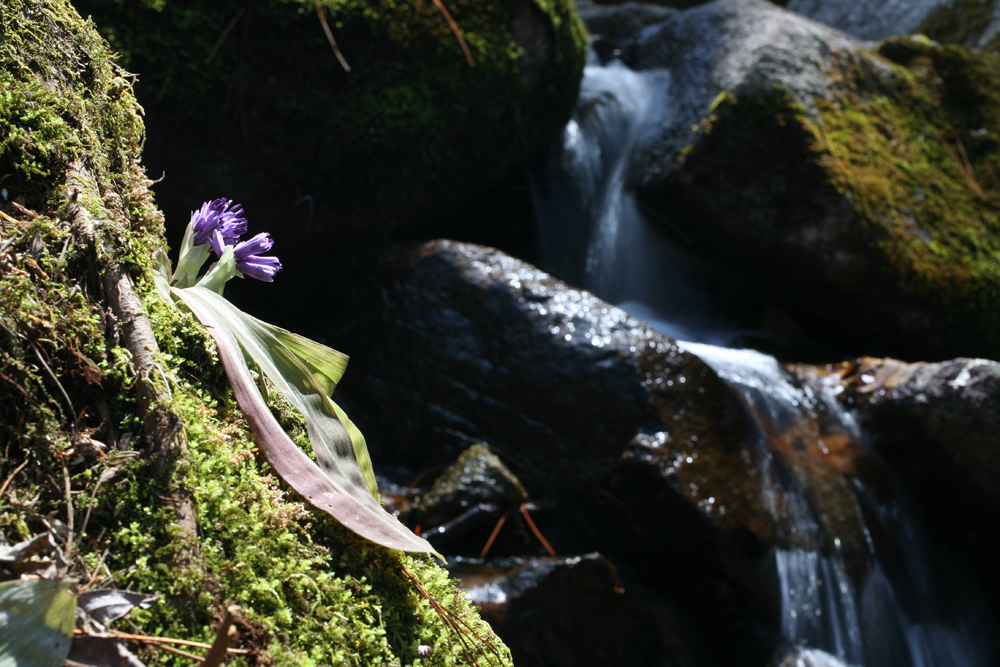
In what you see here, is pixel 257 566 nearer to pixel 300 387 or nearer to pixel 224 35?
pixel 300 387

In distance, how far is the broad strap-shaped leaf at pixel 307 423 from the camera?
3.47ft

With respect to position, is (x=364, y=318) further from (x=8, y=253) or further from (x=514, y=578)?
(x=8, y=253)

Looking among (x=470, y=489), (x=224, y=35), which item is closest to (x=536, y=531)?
(x=470, y=489)

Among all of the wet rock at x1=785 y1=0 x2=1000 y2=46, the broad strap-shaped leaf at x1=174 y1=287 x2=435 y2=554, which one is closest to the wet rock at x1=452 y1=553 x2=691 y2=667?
the broad strap-shaped leaf at x1=174 y1=287 x2=435 y2=554

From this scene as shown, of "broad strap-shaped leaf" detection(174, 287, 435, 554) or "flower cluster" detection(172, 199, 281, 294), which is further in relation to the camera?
"flower cluster" detection(172, 199, 281, 294)

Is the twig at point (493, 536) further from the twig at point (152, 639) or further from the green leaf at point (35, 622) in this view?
the green leaf at point (35, 622)

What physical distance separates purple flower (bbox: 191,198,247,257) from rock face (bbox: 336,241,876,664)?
8.43 feet

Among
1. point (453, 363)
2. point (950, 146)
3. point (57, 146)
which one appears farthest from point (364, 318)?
point (950, 146)

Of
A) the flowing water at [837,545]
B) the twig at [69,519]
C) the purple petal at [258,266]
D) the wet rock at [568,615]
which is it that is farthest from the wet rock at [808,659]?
the twig at [69,519]

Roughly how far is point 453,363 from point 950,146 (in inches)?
205

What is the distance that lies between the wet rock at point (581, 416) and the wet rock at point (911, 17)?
689 centimetres

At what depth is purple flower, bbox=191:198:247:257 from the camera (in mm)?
1411

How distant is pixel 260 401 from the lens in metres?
1.14

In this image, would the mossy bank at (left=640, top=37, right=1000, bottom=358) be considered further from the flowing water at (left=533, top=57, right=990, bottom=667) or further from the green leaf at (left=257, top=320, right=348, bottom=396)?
the green leaf at (left=257, top=320, right=348, bottom=396)
